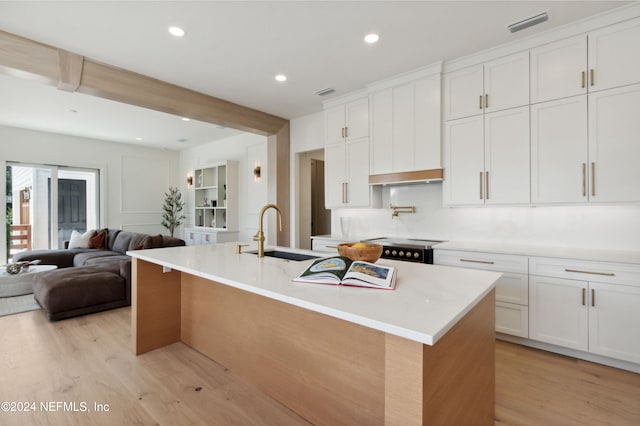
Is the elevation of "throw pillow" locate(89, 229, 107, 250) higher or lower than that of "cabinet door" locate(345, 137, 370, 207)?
lower

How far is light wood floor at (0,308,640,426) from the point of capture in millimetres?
1761

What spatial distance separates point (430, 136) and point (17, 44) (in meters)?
3.93

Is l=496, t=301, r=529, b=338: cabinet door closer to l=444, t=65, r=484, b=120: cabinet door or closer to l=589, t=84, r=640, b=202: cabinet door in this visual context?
l=589, t=84, r=640, b=202: cabinet door

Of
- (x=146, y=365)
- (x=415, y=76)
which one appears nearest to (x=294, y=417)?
(x=146, y=365)

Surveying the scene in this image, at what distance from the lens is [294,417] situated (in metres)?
1.75

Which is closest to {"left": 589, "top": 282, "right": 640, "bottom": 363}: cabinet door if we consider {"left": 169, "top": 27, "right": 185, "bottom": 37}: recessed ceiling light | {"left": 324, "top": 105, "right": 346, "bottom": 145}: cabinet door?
{"left": 324, "top": 105, "right": 346, "bottom": 145}: cabinet door

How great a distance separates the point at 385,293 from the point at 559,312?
212 centimetres

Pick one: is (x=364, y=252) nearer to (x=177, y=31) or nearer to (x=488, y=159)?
(x=488, y=159)

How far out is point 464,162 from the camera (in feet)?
10.2

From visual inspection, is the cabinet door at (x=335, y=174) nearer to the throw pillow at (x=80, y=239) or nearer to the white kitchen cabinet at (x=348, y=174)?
the white kitchen cabinet at (x=348, y=174)

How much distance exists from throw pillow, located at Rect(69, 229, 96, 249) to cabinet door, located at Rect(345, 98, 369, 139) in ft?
18.3

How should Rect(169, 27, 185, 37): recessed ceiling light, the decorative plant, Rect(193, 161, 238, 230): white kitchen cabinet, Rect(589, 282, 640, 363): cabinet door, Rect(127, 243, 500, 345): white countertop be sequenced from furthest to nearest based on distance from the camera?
1. the decorative plant
2. Rect(193, 161, 238, 230): white kitchen cabinet
3. Rect(169, 27, 185, 37): recessed ceiling light
4. Rect(589, 282, 640, 363): cabinet door
5. Rect(127, 243, 500, 345): white countertop

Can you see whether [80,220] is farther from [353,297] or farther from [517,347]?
[517,347]

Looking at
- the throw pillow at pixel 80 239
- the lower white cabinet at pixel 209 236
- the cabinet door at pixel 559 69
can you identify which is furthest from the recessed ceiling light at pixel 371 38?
the throw pillow at pixel 80 239
